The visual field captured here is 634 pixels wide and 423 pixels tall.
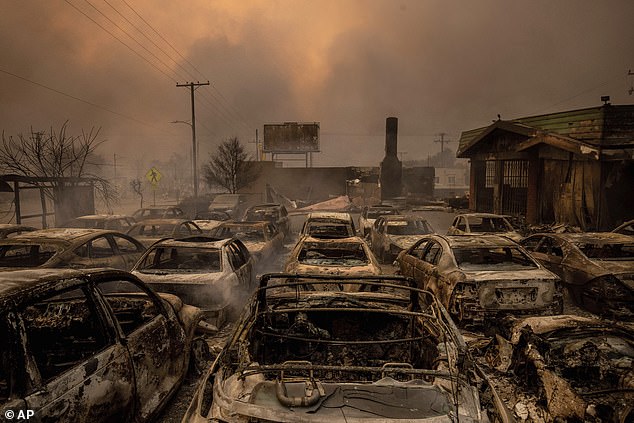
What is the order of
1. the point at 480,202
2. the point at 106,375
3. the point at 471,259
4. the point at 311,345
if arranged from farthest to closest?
the point at 480,202
the point at 471,259
the point at 311,345
the point at 106,375

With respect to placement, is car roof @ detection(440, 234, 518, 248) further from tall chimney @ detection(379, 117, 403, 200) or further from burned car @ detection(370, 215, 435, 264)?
tall chimney @ detection(379, 117, 403, 200)

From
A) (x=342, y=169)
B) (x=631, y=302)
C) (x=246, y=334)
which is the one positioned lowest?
(x=631, y=302)

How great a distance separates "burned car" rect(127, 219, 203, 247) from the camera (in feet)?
36.3

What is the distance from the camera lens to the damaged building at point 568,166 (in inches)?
466

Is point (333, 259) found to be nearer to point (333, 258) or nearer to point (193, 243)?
point (333, 258)

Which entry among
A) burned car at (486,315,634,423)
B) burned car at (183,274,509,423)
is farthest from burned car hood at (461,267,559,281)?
burned car at (183,274,509,423)

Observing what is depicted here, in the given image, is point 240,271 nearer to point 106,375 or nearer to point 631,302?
point 106,375

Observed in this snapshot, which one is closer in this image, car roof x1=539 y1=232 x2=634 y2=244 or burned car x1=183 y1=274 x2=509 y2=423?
burned car x1=183 y1=274 x2=509 y2=423

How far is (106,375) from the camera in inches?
121

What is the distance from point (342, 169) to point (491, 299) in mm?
35658

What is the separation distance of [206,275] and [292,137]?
1853 inches

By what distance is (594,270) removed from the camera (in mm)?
6949

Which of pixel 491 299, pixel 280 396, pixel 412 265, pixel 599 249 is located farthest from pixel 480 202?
pixel 280 396
